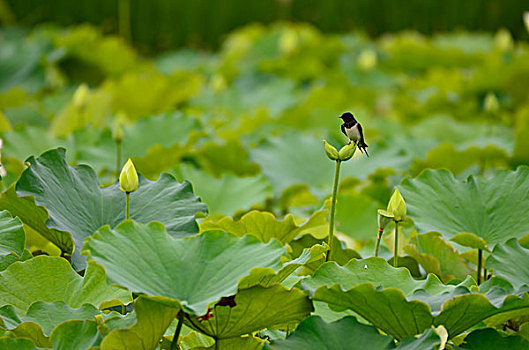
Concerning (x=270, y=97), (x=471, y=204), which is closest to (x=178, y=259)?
(x=471, y=204)

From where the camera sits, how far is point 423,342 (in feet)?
2.29

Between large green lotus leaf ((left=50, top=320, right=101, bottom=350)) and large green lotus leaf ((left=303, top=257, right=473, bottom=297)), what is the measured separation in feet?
0.90

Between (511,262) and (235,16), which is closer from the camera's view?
(511,262)

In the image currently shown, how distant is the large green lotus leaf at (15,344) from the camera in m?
0.69

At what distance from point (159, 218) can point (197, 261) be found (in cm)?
23

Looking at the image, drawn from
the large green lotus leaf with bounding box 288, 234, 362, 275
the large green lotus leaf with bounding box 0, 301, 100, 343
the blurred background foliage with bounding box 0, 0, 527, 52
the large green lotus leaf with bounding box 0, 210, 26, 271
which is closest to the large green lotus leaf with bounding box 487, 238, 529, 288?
the large green lotus leaf with bounding box 288, 234, 362, 275

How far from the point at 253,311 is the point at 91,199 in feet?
1.29

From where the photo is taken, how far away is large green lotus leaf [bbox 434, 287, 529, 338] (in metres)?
0.71

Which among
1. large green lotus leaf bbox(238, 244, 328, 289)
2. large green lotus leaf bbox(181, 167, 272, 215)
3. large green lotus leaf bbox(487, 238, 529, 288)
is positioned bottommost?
large green lotus leaf bbox(181, 167, 272, 215)

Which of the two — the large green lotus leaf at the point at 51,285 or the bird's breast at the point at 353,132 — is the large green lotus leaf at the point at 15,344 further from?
the bird's breast at the point at 353,132

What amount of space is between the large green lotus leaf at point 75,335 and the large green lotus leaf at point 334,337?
19cm

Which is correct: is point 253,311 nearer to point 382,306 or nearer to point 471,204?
point 382,306

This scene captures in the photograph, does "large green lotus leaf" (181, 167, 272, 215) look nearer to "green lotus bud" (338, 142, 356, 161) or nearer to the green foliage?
the green foliage

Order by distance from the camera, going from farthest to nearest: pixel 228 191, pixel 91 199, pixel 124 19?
pixel 124 19, pixel 228 191, pixel 91 199
